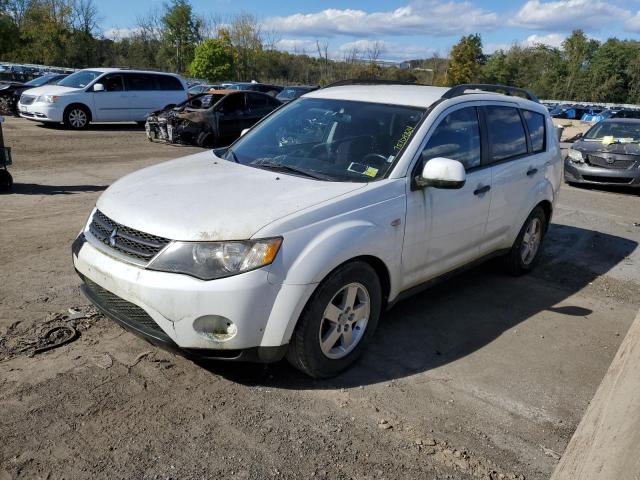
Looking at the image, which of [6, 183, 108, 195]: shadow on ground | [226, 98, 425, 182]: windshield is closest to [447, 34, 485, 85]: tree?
[6, 183, 108, 195]: shadow on ground

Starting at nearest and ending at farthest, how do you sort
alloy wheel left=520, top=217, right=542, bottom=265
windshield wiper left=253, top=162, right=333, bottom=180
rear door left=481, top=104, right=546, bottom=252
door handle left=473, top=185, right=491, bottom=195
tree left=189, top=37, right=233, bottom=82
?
windshield wiper left=253, top=162, right=333, bottom=180
door handle left=473, top=185, right=491, bottom=195
rear door left=481, top=104, right=546, bottom=252
alloy wheel left=520, top=217, right=542, bottom=265
tree left=189, top=37, right=233, bottom=82

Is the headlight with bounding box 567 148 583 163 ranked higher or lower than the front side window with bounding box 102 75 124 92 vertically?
lower

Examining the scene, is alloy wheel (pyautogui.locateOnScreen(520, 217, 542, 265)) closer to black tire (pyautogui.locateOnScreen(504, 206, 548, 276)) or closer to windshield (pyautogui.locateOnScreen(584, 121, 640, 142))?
black tire (pyautogui.locateOnScreen(504, 206, 548, 276))

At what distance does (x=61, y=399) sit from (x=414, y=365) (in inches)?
87.5

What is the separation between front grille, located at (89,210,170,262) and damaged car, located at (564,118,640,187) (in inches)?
434

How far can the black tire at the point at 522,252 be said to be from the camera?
5.59 metres

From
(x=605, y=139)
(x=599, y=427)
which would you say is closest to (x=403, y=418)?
(x=599, y=427)

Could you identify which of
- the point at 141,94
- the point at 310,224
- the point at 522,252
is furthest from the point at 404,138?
the point at 141,94

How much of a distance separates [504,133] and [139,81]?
15383 millimetres

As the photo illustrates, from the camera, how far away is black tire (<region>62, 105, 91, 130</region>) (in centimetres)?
1664

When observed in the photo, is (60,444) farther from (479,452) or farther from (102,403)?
(479,452)

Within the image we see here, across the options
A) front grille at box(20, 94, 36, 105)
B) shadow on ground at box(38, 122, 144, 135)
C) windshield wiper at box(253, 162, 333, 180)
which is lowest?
shadow on ground at box(38, 122, 144, 135)

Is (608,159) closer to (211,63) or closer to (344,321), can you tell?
(344,321)

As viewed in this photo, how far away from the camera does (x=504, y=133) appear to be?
5086mm
